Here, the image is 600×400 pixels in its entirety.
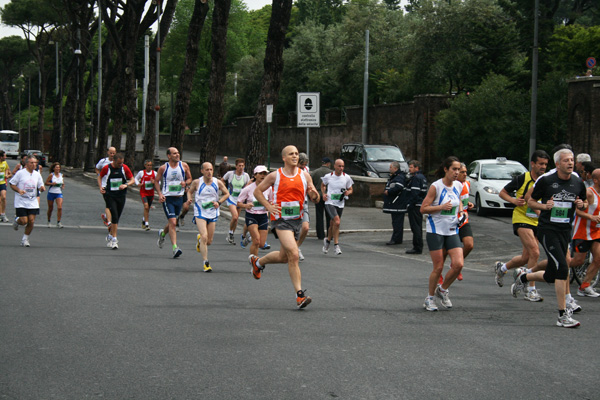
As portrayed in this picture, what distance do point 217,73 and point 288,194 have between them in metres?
17.5

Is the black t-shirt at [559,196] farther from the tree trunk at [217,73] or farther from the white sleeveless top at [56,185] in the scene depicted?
the tree trunk at [217,73]

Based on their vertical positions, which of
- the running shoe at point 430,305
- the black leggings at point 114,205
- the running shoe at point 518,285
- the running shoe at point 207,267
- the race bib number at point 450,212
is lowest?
the running shoe at point 207,267

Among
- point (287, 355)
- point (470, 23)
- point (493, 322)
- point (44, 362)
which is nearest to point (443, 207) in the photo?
point (493, 322)

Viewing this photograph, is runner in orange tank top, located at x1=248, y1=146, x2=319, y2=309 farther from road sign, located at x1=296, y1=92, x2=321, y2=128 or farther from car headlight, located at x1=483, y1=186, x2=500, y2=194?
car headlight, located at x1=483, y1=186, x2=500, y2=194

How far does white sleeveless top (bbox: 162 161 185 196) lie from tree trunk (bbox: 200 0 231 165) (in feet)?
38.1

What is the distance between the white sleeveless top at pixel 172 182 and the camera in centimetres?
1498

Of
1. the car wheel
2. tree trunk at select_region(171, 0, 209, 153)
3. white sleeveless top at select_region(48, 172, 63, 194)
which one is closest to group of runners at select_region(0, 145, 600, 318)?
white sleeveless top at select_region(48, 172, 63, 194)

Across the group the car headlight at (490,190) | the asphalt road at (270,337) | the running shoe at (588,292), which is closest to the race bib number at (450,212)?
the asphalt road at (270,337)

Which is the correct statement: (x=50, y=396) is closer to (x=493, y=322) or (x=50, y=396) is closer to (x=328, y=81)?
(x=493, y=322)

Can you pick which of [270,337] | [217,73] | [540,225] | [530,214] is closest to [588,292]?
[530,214]

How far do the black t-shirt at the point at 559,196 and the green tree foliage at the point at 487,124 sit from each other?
24.8 m

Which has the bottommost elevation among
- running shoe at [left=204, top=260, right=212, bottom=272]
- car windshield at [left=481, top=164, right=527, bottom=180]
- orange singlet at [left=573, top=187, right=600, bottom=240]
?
running shoe at [left=204, top=260, right=212, bottom=272]

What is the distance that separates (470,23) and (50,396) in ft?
133

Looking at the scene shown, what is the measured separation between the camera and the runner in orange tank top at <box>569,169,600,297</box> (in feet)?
35.3
